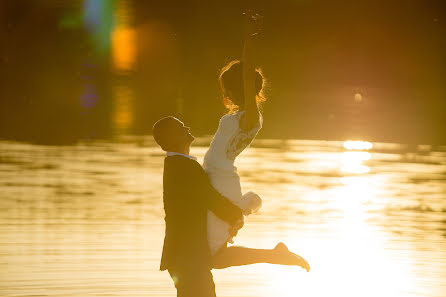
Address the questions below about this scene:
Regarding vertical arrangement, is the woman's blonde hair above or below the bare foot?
above

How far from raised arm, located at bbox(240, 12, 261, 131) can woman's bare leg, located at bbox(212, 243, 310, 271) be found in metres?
0.82

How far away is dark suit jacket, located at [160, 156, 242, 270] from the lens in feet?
26.2

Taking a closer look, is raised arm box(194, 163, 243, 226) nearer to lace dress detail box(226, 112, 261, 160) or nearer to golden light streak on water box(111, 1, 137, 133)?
lace dress detail box(226, 112, 261, 160)

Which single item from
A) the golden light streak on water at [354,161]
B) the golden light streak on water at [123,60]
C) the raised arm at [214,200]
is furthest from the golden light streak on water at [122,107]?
the raised arm at [214,200]

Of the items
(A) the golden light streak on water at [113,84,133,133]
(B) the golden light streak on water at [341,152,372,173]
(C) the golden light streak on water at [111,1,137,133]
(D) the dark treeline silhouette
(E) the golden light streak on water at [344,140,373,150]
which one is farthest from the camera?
(D) the dark treeline silhouette

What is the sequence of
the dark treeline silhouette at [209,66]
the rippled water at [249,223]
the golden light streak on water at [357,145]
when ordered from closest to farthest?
the rippled water at [249,223]
the golden light streak on water at [357,145]
the dark treeline silhouette at [209,66]

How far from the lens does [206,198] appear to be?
8.02m

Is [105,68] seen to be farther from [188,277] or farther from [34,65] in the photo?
[188,277]

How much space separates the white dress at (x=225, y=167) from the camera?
8039 millimetres

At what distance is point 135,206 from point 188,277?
8161 millimetres

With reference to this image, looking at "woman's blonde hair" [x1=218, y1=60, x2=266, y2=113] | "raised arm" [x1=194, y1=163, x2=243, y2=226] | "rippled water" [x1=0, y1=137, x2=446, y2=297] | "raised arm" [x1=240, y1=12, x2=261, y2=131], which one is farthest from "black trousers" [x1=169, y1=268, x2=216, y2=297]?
"rippled water" [x1=0, y1=137, x2=446, y2=297]

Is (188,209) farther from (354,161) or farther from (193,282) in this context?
(354,161)

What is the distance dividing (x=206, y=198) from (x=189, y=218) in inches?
6.7

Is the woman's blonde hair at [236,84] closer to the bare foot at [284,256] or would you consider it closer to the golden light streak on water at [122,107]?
the bare foot at [284,256]
